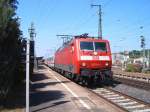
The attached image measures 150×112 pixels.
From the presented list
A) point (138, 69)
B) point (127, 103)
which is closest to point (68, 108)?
point (127, 103)

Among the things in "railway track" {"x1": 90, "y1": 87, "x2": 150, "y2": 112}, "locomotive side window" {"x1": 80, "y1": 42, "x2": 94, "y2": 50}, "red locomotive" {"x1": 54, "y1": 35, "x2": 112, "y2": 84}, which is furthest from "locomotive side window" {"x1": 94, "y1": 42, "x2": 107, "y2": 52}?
"railway track" {"x1": 90, "y1": 87, "x2": 150, "y2": 112}

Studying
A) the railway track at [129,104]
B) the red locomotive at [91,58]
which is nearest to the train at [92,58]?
the red locomotive at [91,58]

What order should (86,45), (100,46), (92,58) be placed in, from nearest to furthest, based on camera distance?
1. (92,58)
2. (86,45)
3. (100,46)

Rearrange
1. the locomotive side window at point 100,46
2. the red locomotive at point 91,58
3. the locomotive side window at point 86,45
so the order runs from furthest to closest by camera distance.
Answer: the locomotive side window at point 100,46 → the locomotive side window at point 86,45 → the red locomotive at point 91,58

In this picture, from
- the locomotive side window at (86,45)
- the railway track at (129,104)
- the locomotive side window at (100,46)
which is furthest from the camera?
the locomotive side window at (100,46)

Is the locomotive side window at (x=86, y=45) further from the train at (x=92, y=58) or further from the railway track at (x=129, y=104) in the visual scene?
the railway track at (x=129, y=104)

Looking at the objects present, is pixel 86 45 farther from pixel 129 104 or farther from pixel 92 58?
pixel 129 104

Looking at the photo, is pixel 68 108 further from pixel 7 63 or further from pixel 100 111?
pixel 7 63

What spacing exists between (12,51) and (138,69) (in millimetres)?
51555

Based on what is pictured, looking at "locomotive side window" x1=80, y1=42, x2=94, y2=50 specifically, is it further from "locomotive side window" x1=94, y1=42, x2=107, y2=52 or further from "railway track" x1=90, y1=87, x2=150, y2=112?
"railway track" x1=90, y1=87, x2=150, y2=112

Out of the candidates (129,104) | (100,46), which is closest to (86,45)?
(100,46)

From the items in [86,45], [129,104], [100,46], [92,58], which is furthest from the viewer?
[100,46]

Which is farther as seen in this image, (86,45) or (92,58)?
(86,45)

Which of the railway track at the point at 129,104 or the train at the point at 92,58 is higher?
the train at the point at 92,58
